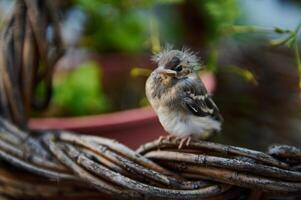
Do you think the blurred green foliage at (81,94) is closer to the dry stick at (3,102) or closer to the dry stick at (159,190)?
the dry stick at (3,102)

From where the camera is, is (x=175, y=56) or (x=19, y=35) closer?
(x=175, y=56)

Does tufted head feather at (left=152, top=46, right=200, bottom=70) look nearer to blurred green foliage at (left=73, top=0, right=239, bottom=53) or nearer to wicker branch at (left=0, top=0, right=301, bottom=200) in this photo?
wicker branch at (left=0, top=0, right=301, bottom=200)

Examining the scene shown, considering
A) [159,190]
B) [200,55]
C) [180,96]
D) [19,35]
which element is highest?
[200,55]

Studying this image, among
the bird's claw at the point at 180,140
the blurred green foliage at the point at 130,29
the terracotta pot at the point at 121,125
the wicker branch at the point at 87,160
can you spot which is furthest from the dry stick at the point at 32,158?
the blurred green foliage at the point at 130,29

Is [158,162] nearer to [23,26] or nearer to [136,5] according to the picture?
[23,26]

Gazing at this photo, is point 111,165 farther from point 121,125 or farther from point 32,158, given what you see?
point 121,125

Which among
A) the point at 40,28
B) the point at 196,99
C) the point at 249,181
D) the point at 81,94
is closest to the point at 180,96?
the point at 196,99
